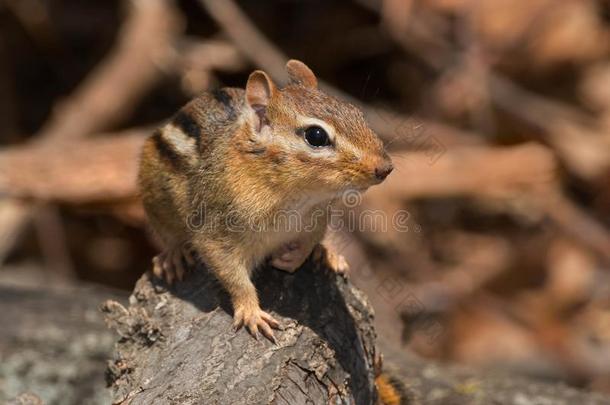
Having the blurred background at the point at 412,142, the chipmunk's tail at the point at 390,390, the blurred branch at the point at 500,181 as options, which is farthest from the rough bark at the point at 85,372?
the blurred branch at the point at 500,181

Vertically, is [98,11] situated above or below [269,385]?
above

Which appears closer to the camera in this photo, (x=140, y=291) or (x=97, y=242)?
(x=140, y=291)

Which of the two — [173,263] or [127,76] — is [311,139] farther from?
[127,76]

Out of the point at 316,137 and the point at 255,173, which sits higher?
the point at 316,137

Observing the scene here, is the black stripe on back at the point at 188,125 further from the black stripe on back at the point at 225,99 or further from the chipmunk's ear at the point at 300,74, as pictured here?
the chipmunk's ear at the point at 300,74

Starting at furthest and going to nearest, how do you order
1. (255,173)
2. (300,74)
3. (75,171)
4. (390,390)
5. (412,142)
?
(412,142) < (75,171) < (390,390) < (300,74) < (255,173)

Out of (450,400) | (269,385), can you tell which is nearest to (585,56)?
(450,400)

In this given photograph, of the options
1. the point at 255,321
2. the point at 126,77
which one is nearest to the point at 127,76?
the point at 126,77

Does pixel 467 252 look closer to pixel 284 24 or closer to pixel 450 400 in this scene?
pixel 284 24
